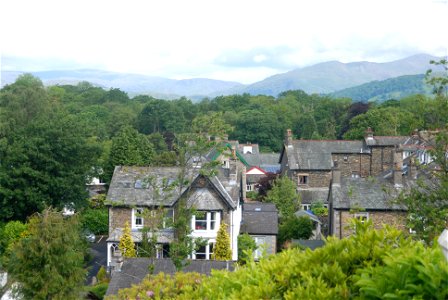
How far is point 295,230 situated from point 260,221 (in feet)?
11.1

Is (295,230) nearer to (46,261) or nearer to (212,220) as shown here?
(212,220)

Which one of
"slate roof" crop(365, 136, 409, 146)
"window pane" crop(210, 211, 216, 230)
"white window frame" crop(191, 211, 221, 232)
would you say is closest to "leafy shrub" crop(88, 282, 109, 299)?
"white window frame" crop(191, 211, 221, 232)

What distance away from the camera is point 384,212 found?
102 feet

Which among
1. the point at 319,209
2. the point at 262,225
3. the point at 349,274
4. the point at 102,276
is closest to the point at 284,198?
the point at 319,209

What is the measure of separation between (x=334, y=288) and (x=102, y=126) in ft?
285

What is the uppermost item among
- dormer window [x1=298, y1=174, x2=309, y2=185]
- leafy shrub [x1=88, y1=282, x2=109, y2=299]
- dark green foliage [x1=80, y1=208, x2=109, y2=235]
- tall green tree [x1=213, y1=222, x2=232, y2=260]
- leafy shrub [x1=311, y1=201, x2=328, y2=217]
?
dormer window [x1=298, y1=174, x2=309, y2=185]

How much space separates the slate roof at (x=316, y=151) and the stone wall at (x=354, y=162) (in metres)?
0.39

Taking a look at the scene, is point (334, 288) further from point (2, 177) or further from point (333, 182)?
point (2, 177)

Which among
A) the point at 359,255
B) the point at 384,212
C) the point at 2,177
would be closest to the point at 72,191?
the point at 2,177

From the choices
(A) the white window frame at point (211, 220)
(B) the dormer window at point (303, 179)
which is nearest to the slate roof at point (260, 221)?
(A) the white window frame at point (211, 220)

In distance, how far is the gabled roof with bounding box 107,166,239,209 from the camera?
30.4 metres

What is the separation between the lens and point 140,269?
21.9m

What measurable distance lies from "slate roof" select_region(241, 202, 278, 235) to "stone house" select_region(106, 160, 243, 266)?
3.17ft

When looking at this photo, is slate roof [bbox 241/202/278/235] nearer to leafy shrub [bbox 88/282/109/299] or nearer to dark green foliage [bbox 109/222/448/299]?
leafy shrub [bbox 88/282/109/299]
